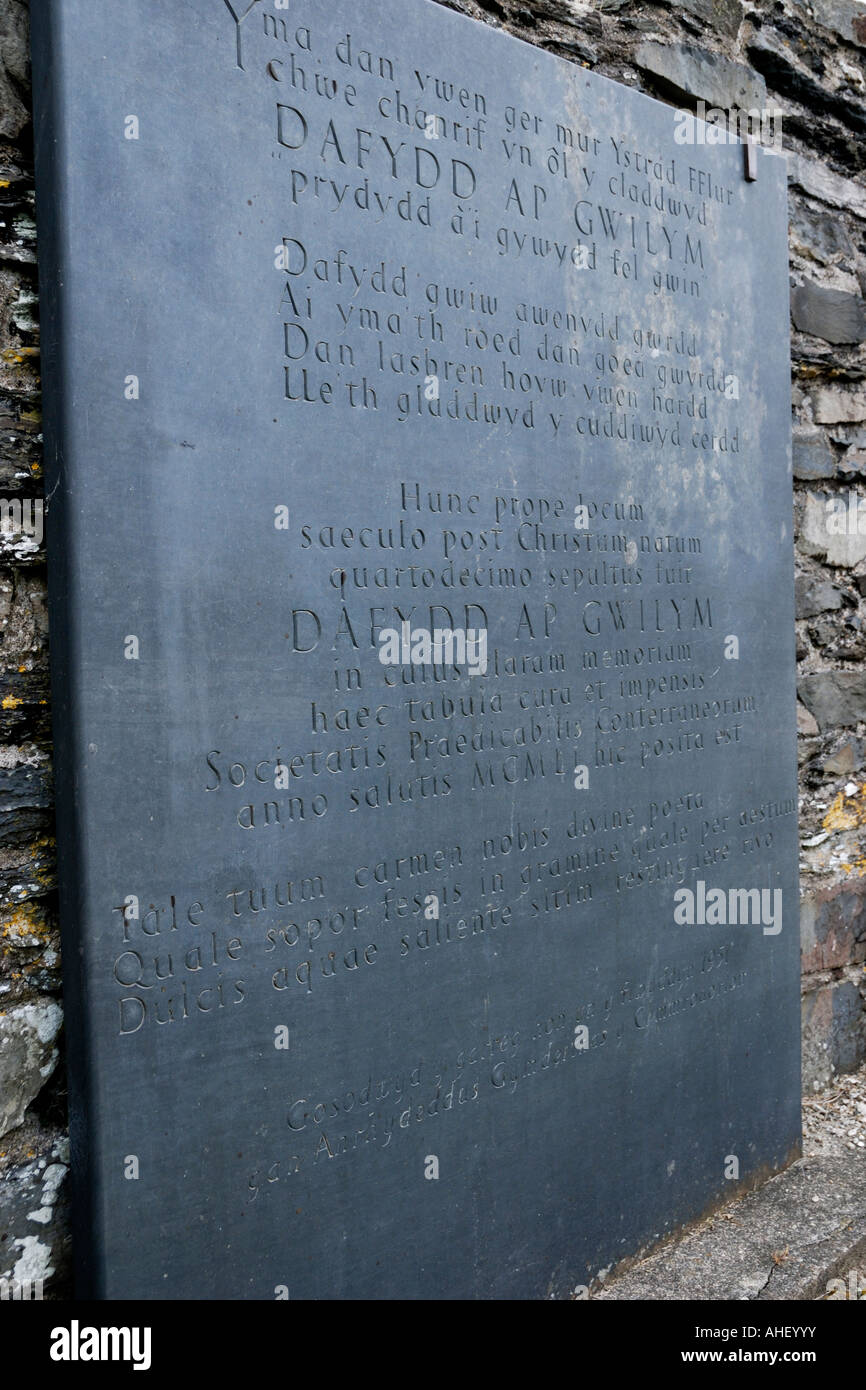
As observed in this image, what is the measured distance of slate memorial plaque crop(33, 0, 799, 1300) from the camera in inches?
63.9

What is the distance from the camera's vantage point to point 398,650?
6.51ft

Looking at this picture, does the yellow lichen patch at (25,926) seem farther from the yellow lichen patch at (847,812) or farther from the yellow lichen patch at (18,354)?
the yellow lichen patch at (847,812)

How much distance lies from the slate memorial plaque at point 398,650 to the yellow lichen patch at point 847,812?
478 millimetres

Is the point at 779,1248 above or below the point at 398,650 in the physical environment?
below

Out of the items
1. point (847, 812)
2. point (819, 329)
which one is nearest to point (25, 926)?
point (847, 812)

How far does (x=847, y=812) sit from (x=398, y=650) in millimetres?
1773

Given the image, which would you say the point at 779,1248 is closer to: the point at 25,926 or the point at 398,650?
the point at 398,650

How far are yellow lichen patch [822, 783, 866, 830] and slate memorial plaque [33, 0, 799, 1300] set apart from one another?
1.57 feet

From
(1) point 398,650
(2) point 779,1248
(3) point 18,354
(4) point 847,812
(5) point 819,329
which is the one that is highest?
(5) point 819,329

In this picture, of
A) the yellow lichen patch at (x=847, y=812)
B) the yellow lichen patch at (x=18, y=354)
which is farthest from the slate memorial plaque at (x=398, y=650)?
the yellow lichen patch at (x=847, y=812)

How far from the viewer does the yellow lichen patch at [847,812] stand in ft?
10.3

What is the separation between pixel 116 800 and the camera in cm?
162
